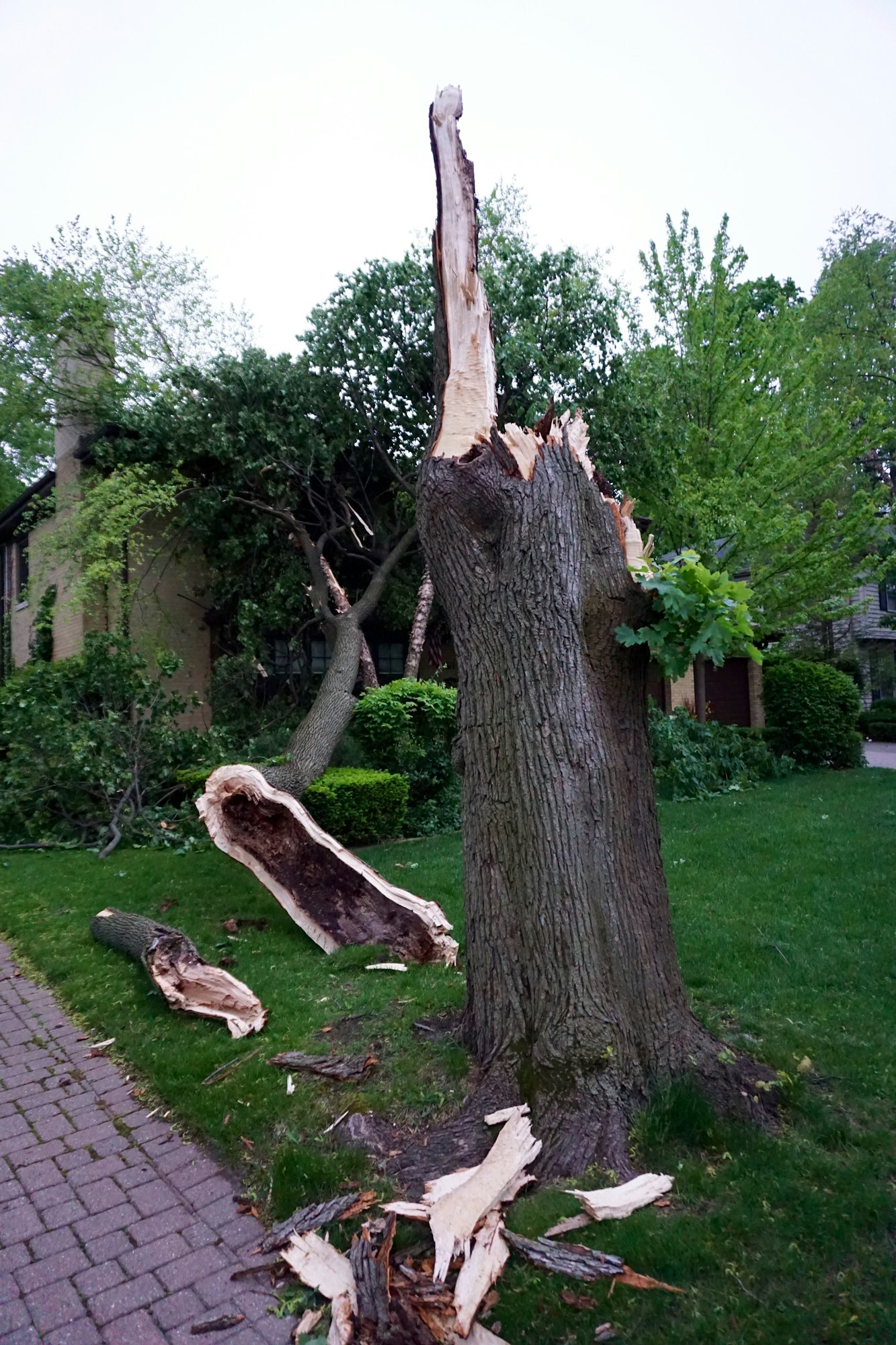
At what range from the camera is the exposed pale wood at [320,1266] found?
2.58 metres

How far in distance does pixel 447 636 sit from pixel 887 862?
9255mm

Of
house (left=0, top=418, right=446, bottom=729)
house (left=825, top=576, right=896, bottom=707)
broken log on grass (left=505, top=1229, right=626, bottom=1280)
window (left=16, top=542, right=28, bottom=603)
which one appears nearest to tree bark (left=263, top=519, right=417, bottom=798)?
house (left=0, top=418, right=446, bottom=729)

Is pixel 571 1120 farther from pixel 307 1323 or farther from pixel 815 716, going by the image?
pixel 815 716

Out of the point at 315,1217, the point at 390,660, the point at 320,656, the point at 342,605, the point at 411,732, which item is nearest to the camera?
the point at 315,1217

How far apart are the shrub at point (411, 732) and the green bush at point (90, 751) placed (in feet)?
7.18

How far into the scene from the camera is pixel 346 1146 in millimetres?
3248

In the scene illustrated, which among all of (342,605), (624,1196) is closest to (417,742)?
(342,605)

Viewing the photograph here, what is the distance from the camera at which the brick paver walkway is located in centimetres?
261

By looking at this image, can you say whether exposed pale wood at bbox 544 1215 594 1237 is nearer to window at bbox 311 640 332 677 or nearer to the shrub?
the shrub

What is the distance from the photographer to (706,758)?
1223 cm

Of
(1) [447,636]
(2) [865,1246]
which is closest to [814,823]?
(2) [865,1246]

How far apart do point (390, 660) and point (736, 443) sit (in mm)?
7008

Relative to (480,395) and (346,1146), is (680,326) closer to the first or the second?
(480,395)

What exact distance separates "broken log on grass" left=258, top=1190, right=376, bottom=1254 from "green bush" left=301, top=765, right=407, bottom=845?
600cm
